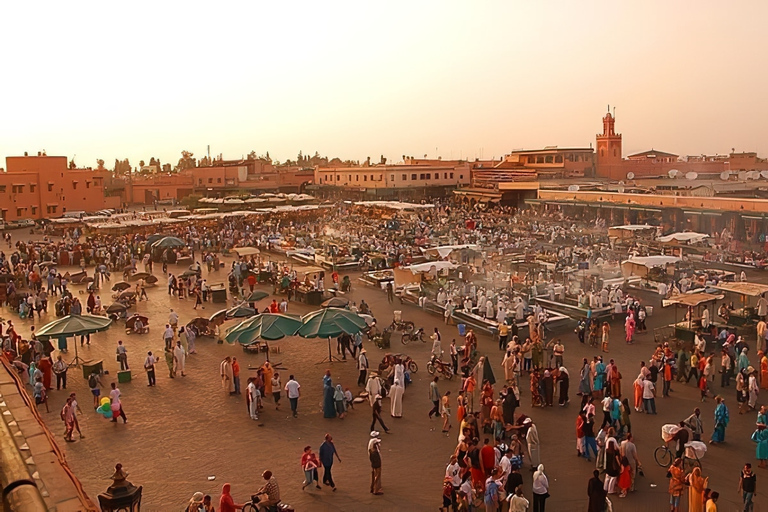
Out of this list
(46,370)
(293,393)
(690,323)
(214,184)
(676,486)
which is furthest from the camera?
(214,184)

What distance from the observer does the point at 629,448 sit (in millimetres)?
9008

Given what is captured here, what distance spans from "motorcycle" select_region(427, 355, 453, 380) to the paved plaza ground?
0.26 meters

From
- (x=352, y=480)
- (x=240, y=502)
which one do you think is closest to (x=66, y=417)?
(x=240, y=502)

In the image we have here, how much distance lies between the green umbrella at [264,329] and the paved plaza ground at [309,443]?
1.02m

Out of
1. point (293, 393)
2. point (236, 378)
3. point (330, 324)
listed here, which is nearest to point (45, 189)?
point (236, 378)

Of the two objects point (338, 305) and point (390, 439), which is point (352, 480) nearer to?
point (390, 439)

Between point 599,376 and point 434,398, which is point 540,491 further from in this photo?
point 599,376

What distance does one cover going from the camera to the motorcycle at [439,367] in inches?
560

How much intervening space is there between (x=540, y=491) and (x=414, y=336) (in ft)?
29.9

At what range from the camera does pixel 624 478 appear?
29.3 ft

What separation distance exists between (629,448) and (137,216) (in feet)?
140

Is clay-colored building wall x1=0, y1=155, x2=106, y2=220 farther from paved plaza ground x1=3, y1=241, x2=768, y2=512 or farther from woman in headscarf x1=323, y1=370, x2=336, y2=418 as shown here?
woman in headscarf x1=323, y1=370, x2=336, y2=418

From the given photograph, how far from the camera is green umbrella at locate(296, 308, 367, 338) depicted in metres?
14.0

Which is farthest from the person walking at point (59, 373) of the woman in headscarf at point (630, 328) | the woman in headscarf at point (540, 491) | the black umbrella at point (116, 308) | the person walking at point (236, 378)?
the woman in headscarf at point (630, 328)
